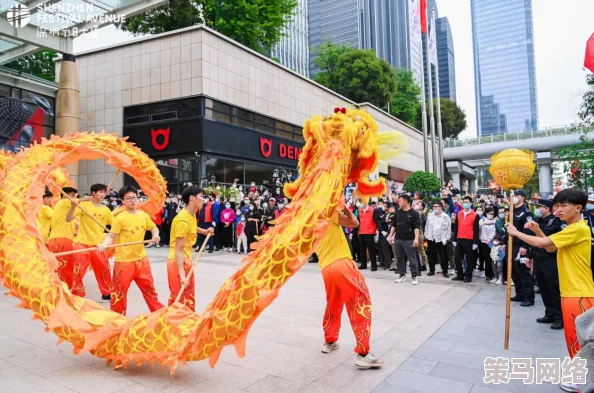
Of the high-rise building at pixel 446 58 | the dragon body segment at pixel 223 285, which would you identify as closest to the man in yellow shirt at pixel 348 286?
the dragon body segment at pixel 223 285

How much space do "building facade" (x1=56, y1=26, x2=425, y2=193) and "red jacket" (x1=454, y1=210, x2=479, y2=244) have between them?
10.7 metres

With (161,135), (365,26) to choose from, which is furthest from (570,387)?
(365,26)

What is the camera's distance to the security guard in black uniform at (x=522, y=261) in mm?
6129

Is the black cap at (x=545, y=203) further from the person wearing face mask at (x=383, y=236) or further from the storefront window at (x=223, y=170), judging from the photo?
the storefront window at (x=223, y=170)

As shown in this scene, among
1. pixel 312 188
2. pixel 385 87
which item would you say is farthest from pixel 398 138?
pixel 385 87

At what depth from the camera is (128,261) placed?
4566 mm

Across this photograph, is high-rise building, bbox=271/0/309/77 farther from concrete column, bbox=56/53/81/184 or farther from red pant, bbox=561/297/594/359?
red pant, bbox=561/297/594/359

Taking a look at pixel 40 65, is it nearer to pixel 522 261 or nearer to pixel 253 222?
pixel 253 222

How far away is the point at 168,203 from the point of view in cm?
1416

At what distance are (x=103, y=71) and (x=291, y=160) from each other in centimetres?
944

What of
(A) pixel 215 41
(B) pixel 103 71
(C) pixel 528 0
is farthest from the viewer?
(C) pixel 528 0

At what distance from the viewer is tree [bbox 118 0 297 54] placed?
22.4m

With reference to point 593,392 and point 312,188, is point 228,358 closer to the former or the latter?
point 312,188

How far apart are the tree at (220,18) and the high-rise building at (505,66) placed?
56814 mm
